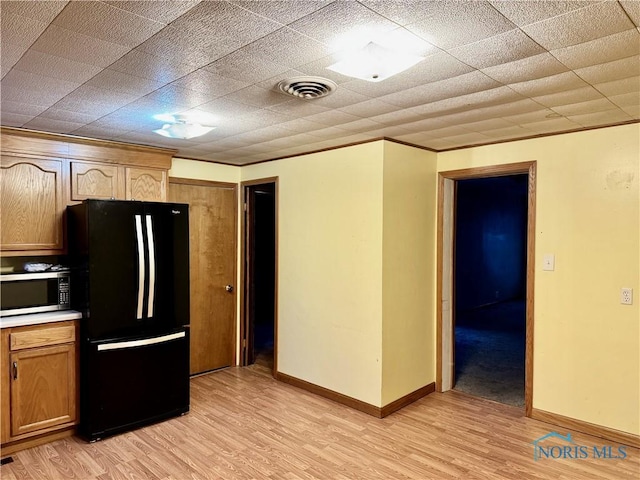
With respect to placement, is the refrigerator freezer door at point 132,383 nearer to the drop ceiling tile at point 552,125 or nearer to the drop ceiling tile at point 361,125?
the drop ceiling tile at point 361,125

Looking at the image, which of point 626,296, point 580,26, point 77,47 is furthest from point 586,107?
point 77,47

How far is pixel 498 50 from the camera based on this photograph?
6.04 feet

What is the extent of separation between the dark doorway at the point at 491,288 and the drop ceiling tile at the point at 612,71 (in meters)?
2.81

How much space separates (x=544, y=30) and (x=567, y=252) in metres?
2.17

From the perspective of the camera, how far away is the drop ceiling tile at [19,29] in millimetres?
1563

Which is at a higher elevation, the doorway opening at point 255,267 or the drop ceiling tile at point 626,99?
the drop ceiling tile at point 626,99

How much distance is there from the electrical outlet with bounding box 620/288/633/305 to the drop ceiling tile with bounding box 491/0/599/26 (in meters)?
2.32

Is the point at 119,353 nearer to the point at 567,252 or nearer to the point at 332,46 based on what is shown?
the point at 332,46

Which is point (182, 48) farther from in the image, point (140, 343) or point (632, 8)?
point (140, 343)

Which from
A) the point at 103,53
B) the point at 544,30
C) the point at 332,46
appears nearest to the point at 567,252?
the point at 544,30

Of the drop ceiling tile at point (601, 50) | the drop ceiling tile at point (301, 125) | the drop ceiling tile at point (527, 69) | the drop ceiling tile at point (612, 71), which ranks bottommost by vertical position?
the drop ceiling tile at point (601, 50)

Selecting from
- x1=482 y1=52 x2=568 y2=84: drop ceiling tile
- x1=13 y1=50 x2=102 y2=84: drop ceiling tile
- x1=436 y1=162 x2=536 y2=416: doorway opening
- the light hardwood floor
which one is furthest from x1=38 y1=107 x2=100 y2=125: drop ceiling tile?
x1=436 y1=162 x2=536 y2=416: doorway opening

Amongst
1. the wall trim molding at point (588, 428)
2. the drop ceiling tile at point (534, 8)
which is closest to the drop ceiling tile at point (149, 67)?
the drop ceiling tile at point (534, 8)

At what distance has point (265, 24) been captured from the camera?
5.26 feet
